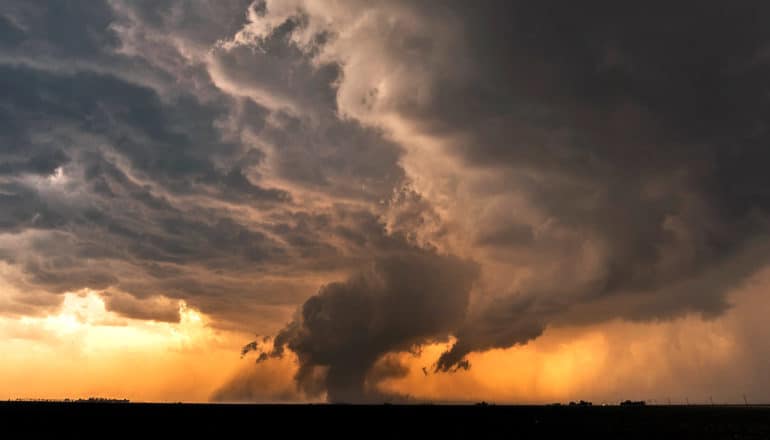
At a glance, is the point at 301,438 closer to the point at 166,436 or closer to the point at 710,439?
the point at 166,436

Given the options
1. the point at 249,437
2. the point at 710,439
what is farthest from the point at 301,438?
the point at 710,439

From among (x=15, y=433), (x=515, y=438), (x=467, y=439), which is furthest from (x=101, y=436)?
(x=515, y=438)

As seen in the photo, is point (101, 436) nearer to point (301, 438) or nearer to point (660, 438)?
point (301, 438)

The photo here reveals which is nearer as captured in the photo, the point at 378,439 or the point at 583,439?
the point at 378,439

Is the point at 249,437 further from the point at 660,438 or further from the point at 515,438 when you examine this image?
the point at 660,438

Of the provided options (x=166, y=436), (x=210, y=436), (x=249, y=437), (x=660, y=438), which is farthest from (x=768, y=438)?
(x=166, y=436)

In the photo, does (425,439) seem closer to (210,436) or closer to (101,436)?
(210,436)

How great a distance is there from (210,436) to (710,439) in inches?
4559

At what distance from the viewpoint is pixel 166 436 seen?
432 ft

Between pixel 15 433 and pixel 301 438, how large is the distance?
222ft

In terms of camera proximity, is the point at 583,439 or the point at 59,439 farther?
the point at 583,439

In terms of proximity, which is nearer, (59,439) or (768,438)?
(59,439)

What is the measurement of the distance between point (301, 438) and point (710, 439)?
93.6 meters

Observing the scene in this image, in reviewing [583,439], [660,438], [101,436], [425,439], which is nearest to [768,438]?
[660,438]
